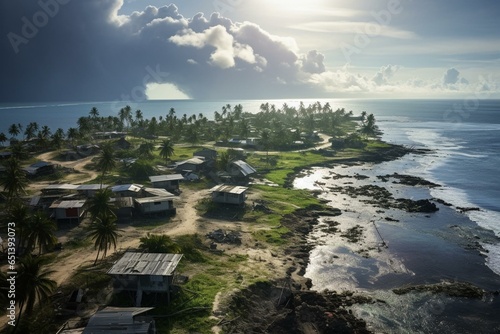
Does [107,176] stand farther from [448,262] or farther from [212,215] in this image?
[448,262]

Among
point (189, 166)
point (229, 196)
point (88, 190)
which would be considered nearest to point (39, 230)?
point (88, 190)

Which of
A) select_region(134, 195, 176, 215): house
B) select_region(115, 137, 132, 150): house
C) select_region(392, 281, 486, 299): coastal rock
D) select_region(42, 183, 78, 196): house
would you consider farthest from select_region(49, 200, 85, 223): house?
select_region(115, 137, 132, 150): house

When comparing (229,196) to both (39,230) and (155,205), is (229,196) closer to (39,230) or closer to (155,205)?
(155,205)

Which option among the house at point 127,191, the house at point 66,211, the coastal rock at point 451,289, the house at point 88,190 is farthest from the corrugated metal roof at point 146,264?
the house at point 88,190

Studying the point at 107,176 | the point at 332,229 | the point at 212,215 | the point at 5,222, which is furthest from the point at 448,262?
the point at 107,176

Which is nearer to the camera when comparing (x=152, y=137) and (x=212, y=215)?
(x=212, y=215)

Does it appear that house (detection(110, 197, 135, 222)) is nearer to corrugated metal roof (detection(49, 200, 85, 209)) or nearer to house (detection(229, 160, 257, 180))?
corrugated metal roof (detection(49, 200, 85, 209))
